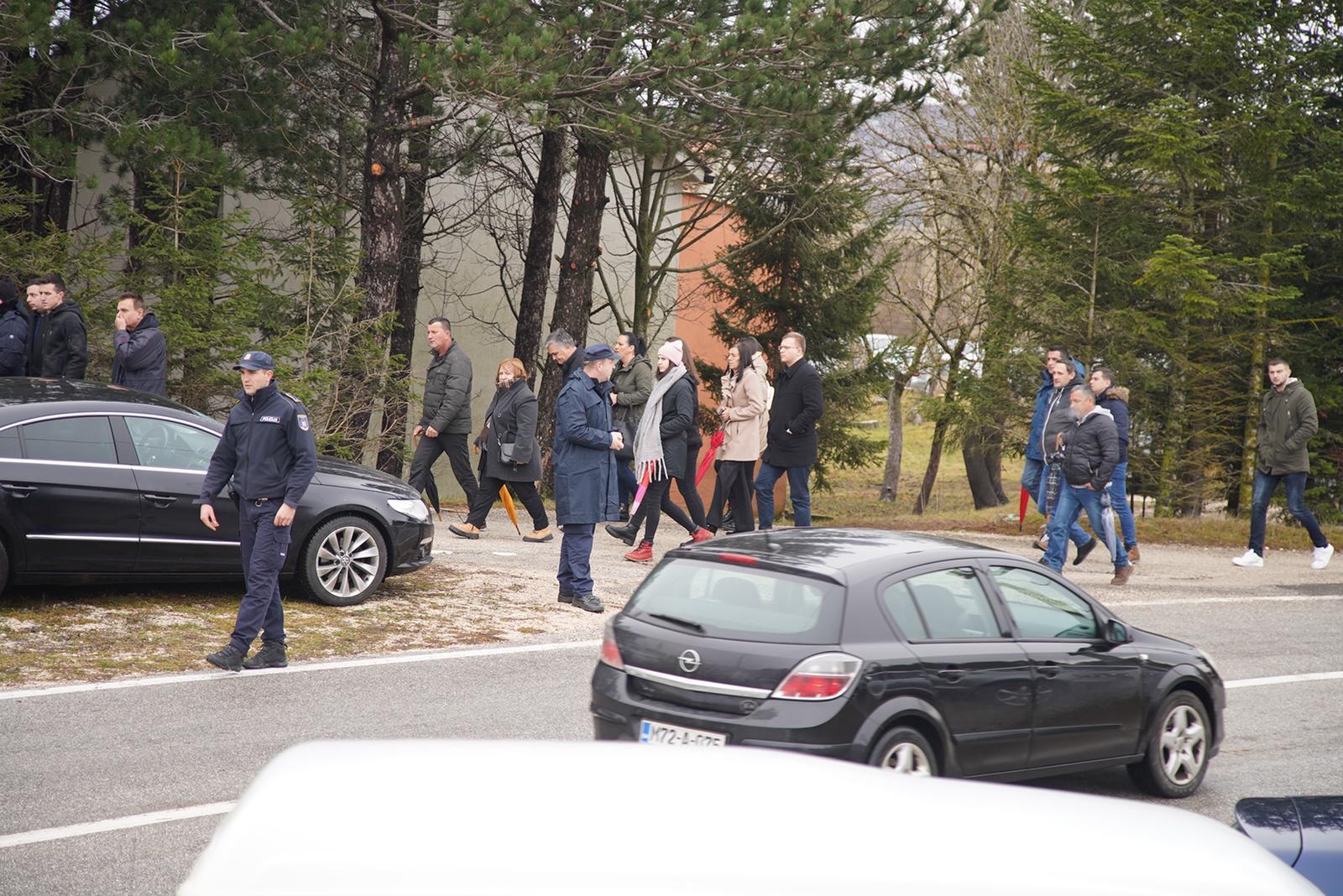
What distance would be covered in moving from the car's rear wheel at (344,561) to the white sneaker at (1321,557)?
1040 centimetres

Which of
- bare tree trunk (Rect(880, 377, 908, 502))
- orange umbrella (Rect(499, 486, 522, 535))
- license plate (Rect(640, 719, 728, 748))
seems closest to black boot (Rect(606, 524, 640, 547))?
orange umbrella (Rect(499, 486, 522, 535))

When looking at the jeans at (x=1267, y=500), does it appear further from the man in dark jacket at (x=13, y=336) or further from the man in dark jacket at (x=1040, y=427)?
the man in dark jacket at (x=13, y=336)

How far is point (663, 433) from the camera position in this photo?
12641 mm

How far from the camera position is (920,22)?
53.4 feet

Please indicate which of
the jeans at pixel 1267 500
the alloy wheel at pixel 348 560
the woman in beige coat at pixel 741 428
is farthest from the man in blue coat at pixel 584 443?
the jeans at pixel 1267 500

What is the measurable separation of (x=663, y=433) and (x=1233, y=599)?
575 cm

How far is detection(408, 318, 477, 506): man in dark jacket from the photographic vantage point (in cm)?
1373

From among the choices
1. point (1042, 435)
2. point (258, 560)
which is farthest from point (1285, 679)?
point (258, 560)

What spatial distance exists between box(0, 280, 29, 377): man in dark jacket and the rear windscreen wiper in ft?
28.6

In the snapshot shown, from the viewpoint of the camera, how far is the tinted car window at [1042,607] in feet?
20.5

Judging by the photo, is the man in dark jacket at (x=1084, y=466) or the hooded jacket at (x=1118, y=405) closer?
the man in dark jacket at (x=1084, y=466)

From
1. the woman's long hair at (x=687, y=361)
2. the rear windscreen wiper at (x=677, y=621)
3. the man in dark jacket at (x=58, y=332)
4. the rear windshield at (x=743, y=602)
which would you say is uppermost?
the woman's long hair at (x=687, y=361)

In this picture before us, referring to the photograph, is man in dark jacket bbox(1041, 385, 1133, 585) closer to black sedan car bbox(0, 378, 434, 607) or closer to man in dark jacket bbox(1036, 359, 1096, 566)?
man in dark jacket bbox(1036, 359, 1096, 566)

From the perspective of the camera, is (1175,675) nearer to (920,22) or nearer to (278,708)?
(278,708)
